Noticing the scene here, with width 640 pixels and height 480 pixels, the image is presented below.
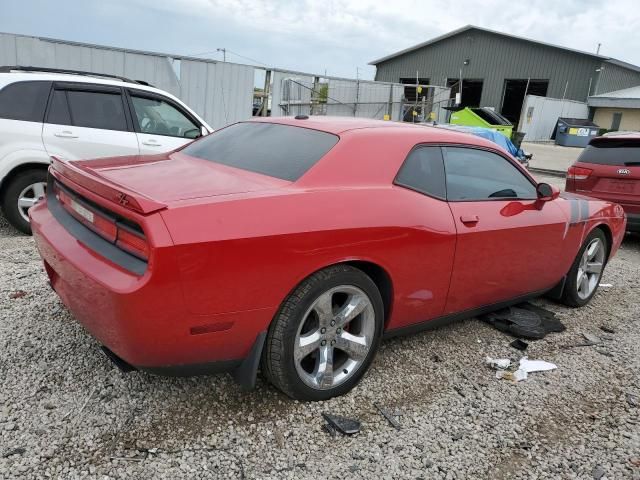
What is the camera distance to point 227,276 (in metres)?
2.28

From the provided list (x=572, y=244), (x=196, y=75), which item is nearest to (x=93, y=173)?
(x=572, y=244)

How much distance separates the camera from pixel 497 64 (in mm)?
34094

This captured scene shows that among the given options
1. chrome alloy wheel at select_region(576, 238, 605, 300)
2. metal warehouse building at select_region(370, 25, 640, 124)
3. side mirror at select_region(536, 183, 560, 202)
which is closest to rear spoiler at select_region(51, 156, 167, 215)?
side mirror at select_region(536, 183, 560, 202)

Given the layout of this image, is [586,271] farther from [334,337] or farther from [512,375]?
[334,337]

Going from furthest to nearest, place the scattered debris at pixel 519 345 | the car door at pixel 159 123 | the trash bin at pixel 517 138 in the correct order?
the trash bin at pixel 517 138 < the car door at pixel 159 123 < the scattered debris at pixel 519 345

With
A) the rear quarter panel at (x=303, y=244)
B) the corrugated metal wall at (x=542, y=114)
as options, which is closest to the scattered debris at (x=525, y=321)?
the rear quarter panel at (x=303, y=244)

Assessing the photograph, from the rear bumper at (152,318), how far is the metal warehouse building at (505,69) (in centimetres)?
3466

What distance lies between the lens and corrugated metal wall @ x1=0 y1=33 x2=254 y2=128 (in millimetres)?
10445

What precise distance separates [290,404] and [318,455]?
41 centimetres

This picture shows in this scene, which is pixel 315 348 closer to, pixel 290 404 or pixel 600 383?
pixel 290 404

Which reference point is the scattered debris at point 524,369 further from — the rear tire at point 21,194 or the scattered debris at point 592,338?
the rear tire at point 21,194

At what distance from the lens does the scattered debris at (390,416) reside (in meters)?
2.71

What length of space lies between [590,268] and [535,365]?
175 cm

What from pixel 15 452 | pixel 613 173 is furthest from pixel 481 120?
pixel 15 452
